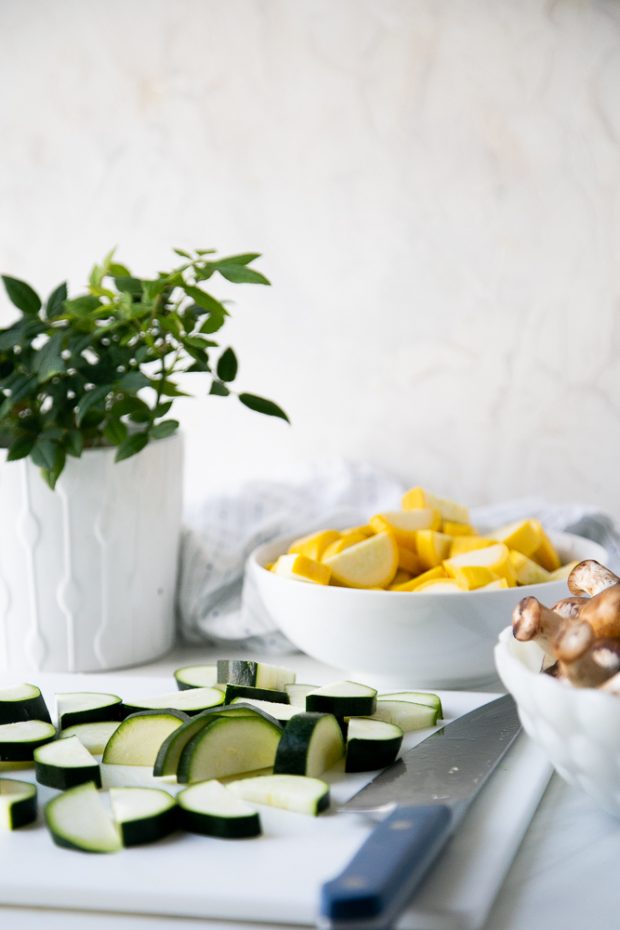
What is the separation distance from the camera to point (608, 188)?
4.26 feet

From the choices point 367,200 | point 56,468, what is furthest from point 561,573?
point 367,200

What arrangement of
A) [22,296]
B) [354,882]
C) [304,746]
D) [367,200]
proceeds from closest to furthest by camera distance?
[354,882] → [304,746] → [22,296] → [367,200]

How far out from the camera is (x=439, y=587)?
3.11ft

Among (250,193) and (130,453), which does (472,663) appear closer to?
(130,453)

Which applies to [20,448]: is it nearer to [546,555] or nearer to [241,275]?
[241,275]

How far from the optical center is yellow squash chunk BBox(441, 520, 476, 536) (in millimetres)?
1064

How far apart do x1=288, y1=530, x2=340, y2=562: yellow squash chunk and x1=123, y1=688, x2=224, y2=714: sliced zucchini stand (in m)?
0.21

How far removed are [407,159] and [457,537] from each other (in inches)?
21.2

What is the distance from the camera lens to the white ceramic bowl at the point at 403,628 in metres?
0.91

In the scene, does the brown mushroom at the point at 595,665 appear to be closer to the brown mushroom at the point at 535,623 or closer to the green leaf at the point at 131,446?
the brown mushroom at the point at 535,623

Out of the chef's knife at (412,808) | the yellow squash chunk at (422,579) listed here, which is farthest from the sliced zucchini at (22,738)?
the yellow squash chunk at (422,579)

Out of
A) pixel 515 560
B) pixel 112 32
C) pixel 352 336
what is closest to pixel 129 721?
pixel 515 560

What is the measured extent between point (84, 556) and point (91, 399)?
0.55 ft

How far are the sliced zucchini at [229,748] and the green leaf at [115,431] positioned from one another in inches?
14.4
